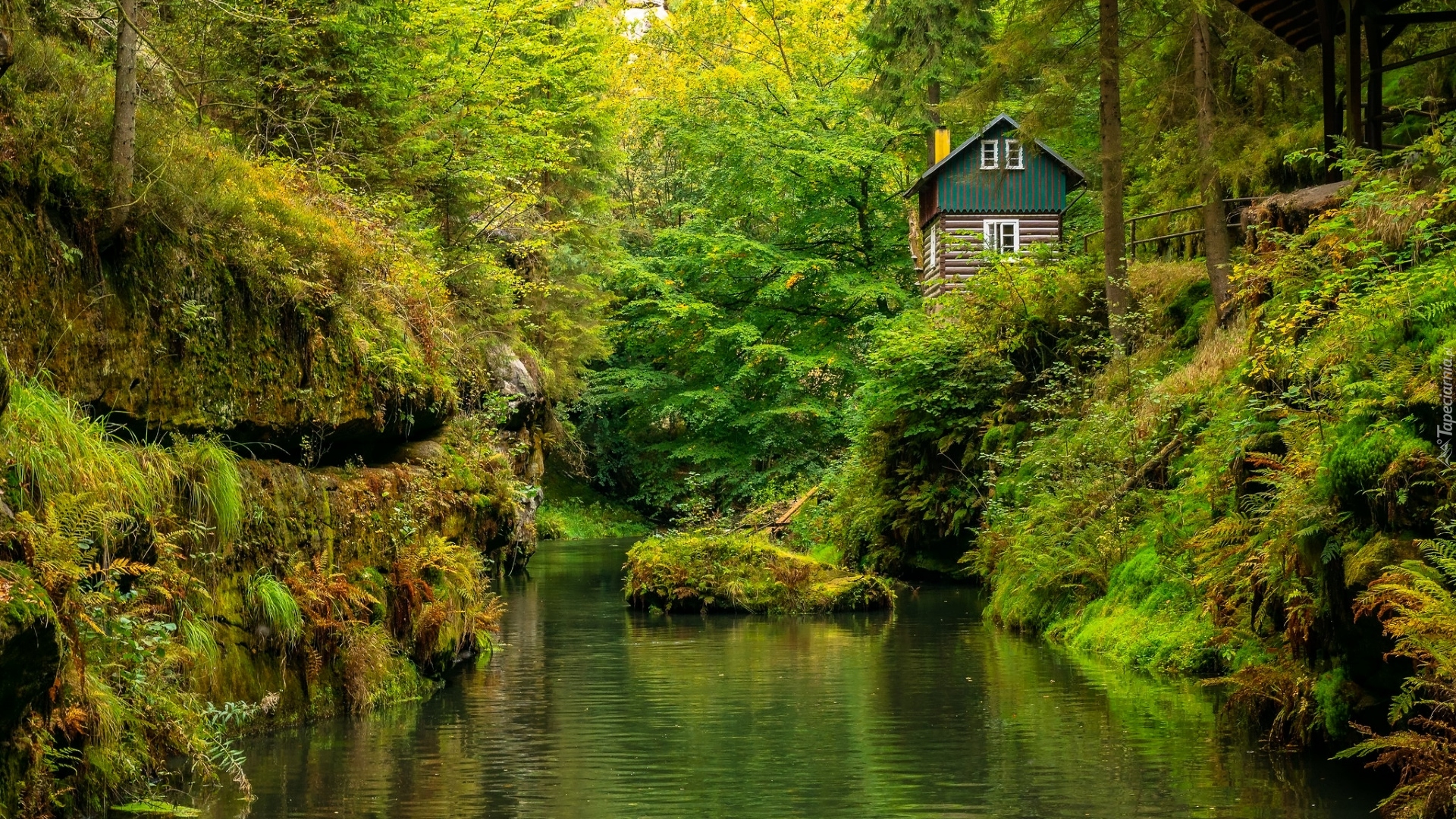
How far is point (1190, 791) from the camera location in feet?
34.5

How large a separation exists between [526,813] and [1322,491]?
261 inches

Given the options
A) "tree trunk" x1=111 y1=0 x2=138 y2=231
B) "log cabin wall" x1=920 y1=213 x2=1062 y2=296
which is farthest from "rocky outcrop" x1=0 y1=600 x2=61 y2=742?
"log cabin wall" x1=920 y1=213 x2=1062 y2=296

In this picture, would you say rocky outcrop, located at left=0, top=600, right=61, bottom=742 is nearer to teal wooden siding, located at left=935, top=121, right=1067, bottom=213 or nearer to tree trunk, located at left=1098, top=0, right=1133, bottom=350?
tree trunk, located at left=1098, top=0, right=1133, bottom=350

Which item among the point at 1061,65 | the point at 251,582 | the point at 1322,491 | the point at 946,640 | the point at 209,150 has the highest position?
the point at 1061,65

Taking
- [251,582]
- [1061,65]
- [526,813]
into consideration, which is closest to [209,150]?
[251,582]

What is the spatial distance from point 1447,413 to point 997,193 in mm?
30328

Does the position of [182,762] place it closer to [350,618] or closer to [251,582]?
[251,582]

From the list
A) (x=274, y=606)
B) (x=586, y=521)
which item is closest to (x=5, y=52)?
(x=274, y=606)

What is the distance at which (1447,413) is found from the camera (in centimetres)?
1049

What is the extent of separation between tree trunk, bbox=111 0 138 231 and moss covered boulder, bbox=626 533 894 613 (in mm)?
14792

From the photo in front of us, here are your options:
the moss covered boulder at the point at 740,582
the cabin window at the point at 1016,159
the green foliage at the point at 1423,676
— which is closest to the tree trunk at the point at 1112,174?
the moss covered boulder at the point at 740,582

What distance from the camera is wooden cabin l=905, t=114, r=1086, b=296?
4059 cm

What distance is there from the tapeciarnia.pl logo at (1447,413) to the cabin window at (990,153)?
3091 centimetres

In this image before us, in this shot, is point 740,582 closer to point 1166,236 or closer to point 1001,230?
point 1166,236
